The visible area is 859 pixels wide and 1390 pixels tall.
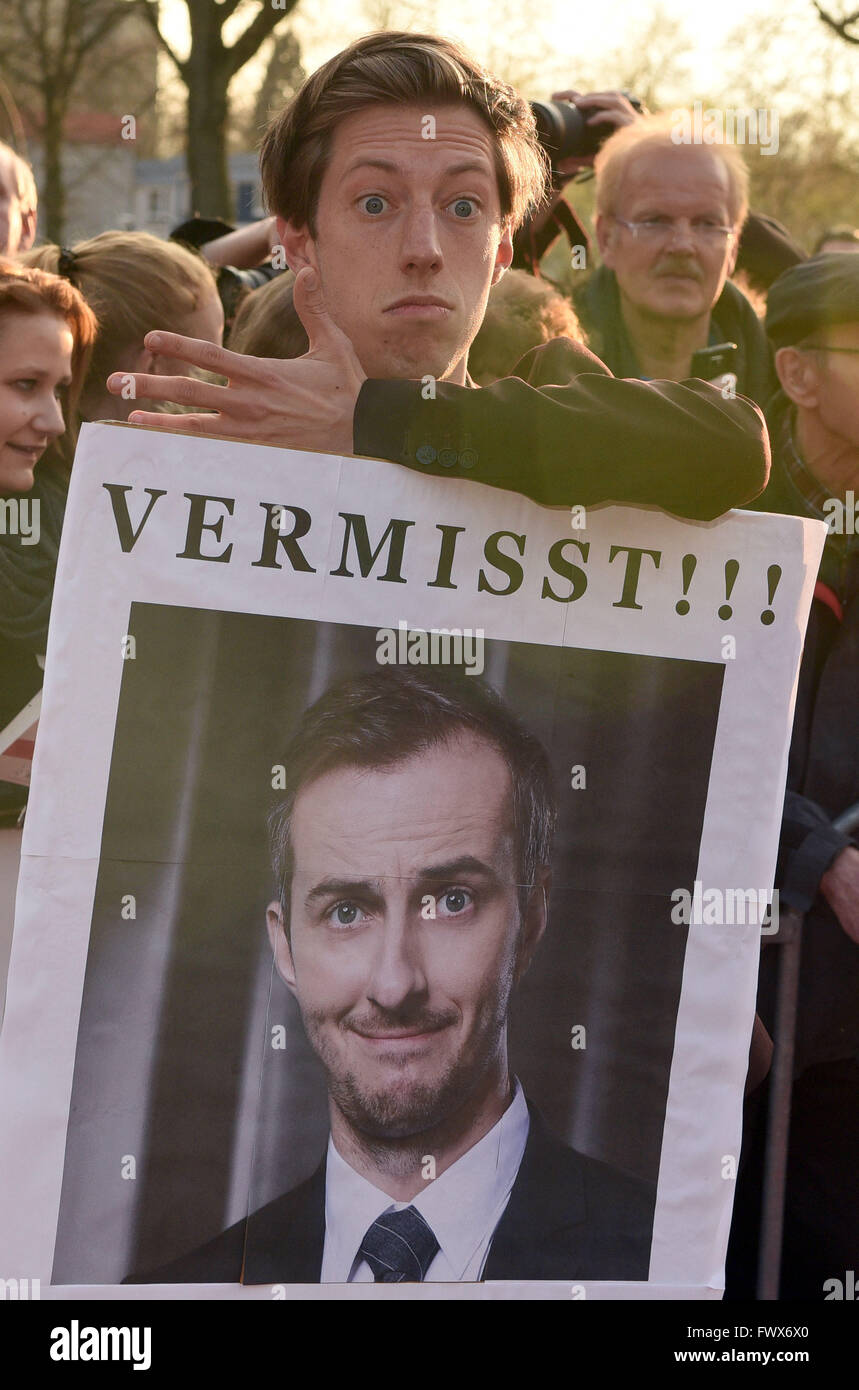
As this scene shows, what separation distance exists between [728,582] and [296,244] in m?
0.70

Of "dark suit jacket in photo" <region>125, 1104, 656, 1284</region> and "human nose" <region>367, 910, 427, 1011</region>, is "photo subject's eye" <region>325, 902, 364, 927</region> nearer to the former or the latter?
"human nose" <region>367, 910, 427, 1011</region>

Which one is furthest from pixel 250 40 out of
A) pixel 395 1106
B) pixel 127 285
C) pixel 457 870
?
pixel 395 1106

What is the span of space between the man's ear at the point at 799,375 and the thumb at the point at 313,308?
3.60 ft

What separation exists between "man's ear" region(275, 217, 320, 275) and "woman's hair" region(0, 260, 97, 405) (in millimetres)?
653

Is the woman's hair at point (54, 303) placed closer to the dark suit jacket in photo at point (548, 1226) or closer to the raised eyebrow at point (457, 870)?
the raised eyebrow at point (457, 870)

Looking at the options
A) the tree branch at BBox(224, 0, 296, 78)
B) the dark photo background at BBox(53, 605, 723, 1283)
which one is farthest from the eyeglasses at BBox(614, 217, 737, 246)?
the tree branch at BBox(224, 0, 296, 78)

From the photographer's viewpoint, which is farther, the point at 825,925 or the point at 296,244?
the point at 825,925

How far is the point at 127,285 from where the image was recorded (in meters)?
2.81

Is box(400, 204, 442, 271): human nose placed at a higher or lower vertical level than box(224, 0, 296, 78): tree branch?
lower

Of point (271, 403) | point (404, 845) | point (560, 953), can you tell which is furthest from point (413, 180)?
point (560, 953)

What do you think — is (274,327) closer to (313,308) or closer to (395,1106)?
(313,308)

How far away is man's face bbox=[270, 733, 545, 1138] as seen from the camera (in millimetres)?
1736

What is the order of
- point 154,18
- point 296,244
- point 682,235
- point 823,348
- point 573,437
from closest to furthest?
point 573,437, point 296,244, point 823,348, point 682,235, point 154,18

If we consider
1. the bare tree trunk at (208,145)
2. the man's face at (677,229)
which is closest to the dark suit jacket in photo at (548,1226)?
the man's face at (677,229)
